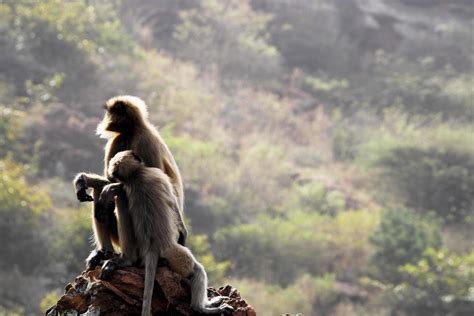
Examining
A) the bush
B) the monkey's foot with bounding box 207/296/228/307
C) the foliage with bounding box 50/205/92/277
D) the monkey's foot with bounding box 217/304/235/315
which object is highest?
the bush

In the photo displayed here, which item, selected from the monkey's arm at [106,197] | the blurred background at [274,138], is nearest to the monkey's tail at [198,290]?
the monkey's arm at [106,197]

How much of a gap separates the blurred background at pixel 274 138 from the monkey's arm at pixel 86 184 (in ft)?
29.7

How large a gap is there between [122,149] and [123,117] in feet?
0.77

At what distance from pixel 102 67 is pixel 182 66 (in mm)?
4028

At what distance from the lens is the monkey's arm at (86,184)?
637 cm

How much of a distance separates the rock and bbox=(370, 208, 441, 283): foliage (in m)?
14.6

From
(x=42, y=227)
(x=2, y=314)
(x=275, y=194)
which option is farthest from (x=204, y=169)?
(x=2, y=314)

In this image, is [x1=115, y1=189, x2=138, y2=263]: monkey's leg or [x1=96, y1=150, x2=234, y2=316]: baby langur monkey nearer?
[x1=96, y1=150, x2=234, y2=316]: baby langur monkey

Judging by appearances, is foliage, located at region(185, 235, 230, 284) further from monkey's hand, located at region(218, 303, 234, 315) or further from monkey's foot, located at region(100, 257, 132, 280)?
monkey's hand, located at region(218, 303, 234, 315)

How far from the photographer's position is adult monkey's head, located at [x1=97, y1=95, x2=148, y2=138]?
677cm

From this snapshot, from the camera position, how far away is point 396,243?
20.8 meters

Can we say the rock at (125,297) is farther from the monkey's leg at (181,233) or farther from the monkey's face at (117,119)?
the monkey's face at (117,119)

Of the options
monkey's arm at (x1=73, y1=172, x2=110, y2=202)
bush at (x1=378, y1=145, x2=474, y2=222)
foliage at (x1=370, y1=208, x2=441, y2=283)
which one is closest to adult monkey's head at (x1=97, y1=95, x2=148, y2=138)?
monkey's arm at (x1=73, y1=172, x2=110, y2=202)

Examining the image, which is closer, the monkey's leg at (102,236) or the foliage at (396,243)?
the monkey's leg at (102,236)
